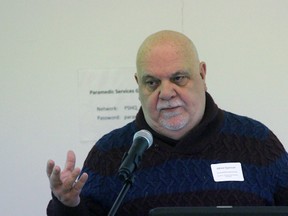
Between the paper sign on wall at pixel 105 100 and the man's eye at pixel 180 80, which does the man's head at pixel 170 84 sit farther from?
the paper sign on wall at pixel 105 100

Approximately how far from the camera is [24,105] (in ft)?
7.16

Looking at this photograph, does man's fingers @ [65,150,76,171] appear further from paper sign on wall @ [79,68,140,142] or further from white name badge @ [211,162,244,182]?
paper sign on wall @ [79,68,140,142]

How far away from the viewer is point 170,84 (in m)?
1.54

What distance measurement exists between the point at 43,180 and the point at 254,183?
1.14 metres

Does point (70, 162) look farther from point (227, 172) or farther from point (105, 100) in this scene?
point (105, 100)

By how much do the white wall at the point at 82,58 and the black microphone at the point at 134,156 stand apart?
3.76 feet

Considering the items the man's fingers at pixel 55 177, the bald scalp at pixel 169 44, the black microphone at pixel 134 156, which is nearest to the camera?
the black microphone at pixel 134 156

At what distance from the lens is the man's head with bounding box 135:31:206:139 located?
154 centimetres

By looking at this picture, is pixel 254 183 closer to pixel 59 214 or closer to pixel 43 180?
pixel 59 214

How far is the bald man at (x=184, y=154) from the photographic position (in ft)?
4.94

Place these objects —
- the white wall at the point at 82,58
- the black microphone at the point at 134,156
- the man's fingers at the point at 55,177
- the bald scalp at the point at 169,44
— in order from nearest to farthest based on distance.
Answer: the black microphone at the point at 134,156
the man's fingers at the point at 55,177
the bald scalp at the point at 169,44
the white wall at the point at 82,58

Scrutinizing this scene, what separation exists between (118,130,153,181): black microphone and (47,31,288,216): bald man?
47 centimetres

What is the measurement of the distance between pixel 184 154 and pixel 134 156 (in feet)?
1.99

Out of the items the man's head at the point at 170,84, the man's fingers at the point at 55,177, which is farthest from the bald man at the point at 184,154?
A: the man's fingers at the point at 55,177
